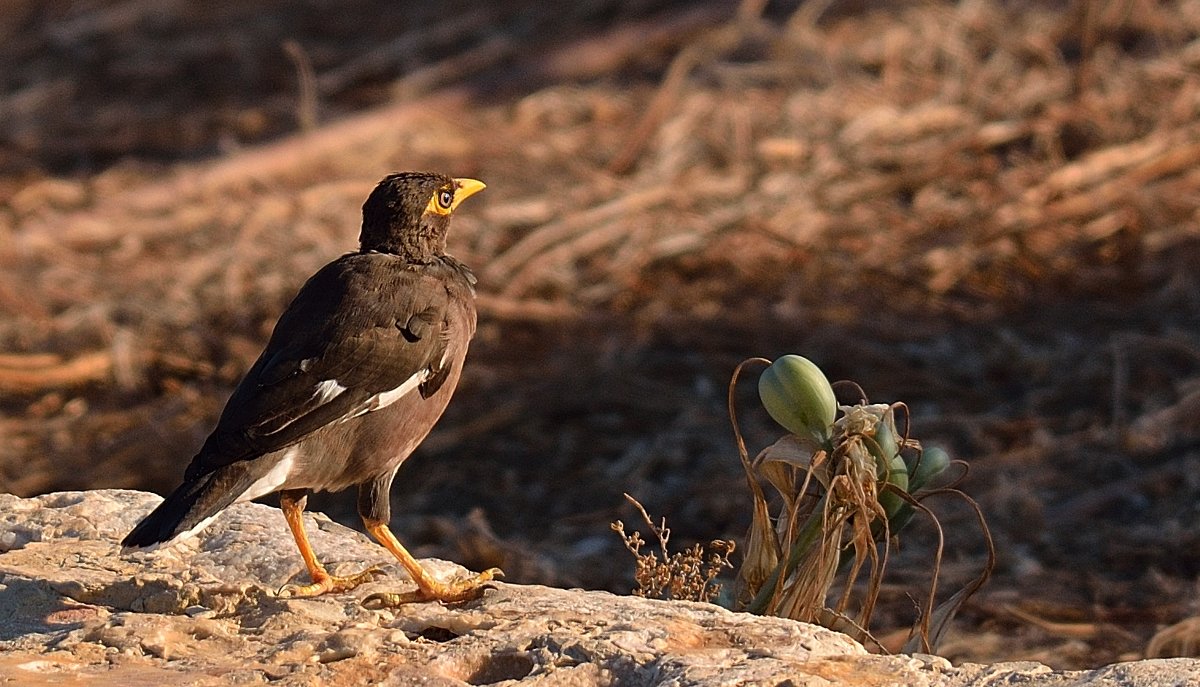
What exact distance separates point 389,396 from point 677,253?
5255mm

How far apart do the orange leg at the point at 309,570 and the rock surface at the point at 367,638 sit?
0.04 meters

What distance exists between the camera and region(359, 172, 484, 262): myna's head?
14.6ft

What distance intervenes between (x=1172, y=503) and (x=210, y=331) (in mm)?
4738

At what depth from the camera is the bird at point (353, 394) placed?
3670 mm

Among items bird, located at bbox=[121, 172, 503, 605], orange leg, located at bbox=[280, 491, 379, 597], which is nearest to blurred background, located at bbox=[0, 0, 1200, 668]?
bird, located at bbox=[121, 172, 503, 605]

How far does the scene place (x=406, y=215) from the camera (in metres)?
4.45

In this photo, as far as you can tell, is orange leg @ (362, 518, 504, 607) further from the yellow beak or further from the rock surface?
the yellow beak

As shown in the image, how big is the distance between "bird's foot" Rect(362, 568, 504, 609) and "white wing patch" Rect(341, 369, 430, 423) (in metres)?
0.48

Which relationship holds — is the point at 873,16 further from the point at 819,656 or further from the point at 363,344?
the point at 819,656

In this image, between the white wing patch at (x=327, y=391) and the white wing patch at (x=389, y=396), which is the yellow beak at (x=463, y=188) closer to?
the white wing patch at (x=389, y=396)

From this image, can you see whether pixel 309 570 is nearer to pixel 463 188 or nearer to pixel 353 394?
pixel 353 394

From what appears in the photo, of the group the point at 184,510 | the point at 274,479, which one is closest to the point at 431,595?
the point at 274,479

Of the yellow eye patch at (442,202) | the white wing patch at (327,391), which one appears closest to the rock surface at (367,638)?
the white wing patch at (327,391)

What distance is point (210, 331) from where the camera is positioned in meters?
8.60
